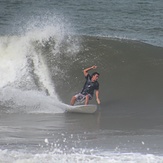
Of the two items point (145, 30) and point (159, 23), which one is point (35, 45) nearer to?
point (145, 30)

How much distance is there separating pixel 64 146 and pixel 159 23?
19.3m

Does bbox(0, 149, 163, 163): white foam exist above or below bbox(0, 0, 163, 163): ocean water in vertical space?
below

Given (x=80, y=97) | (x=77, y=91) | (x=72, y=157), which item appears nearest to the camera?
(x=72, y=157)

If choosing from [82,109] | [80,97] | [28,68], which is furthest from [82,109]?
[28,68]

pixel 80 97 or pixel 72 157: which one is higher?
pixel 80 97

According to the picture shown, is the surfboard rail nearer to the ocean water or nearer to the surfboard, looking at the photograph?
the surfboard

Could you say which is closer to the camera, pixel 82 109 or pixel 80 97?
pixel 82 109

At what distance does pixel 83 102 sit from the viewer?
1555cm

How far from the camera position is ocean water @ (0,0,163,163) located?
411 inches

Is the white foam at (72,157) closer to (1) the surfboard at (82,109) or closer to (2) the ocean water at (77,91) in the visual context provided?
(2) the ocean water at (77,91)

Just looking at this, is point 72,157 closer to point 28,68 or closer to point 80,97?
point 80,97

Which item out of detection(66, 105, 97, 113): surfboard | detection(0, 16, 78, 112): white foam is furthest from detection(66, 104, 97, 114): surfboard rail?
detection(0, 16, 78, 112): white foam

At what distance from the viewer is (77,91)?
17219mm

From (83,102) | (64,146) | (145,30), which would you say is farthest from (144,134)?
(145,30)
